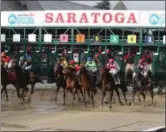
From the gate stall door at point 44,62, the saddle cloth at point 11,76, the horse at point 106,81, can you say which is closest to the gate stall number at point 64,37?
the gate stall door at point 44,62

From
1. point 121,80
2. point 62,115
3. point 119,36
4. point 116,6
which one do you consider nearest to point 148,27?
point 119,36

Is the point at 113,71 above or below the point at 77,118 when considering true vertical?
above

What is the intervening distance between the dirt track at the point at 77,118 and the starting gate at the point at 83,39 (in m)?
12.7

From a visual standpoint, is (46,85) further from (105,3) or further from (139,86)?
(105,3)

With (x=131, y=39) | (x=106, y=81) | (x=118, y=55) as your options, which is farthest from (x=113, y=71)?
(x=131, y=39)

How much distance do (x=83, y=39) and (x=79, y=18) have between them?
5.55 feet

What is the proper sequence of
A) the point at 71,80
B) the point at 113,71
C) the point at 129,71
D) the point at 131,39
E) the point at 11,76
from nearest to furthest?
the point at 71,80, the point at 113,71, the point at 11,76, the point at 129,71, the point at 131,39

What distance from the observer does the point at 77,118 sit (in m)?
12.8

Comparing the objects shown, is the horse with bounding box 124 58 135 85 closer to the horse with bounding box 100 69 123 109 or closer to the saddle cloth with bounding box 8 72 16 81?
the horse with bounding box 100 69 123 109

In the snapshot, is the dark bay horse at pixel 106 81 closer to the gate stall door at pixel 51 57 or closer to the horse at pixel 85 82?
the horse at pixel 85 82

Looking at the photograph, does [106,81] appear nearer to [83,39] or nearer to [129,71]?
[129,71]

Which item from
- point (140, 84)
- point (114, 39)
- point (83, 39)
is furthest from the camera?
point (83, 39)

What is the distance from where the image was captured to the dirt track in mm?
10938

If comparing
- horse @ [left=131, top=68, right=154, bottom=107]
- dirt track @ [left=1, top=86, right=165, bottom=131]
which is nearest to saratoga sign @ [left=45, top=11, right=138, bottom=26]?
horse @ [left=131, top=68, right=154, bottom=107]
